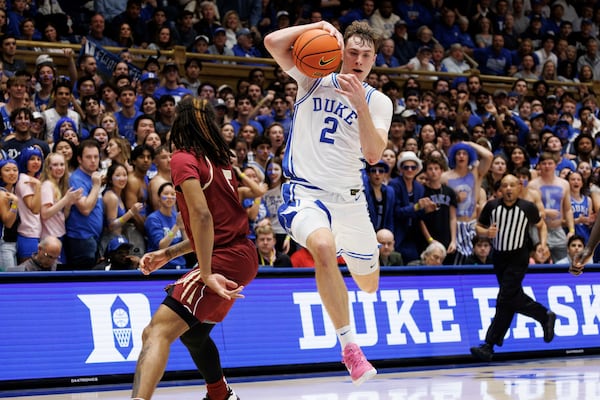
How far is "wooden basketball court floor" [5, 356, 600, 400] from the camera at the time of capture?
805cm

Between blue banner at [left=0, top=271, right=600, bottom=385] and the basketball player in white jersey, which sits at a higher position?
the basketball player in white jersey

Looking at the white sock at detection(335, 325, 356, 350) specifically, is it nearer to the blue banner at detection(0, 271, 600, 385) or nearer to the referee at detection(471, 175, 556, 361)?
the blue banner at detection(0, 271, 600, 385)

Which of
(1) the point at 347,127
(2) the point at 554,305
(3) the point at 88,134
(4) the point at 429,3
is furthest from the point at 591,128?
(1) the point at 347,127

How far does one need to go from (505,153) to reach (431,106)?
1660 millimetres

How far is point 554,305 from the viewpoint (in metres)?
12.0

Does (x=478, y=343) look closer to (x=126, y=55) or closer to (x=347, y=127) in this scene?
(x=347, y=127)

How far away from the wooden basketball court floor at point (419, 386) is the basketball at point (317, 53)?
2.83 m

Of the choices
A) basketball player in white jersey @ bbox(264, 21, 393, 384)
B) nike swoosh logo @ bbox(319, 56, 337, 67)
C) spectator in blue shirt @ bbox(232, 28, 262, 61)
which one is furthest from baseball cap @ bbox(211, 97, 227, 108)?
nike swoosh logo @ bbox(319, 56, 337, 67)

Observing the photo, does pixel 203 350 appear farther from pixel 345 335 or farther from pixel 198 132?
pixel 198 132

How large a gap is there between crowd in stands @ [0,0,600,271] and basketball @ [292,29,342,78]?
413cm

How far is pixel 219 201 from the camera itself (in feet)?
20.7

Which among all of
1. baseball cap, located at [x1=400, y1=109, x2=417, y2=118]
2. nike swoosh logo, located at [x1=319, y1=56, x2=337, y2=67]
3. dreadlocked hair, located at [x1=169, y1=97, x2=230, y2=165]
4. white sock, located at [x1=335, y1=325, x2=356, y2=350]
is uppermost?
nike swoosh logo, located at [x1=319, y1=56, x2=337, y2=67]

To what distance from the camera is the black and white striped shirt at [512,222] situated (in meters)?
11.0

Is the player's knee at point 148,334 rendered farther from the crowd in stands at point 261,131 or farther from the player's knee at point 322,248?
the crowd in stands at point 261,131
